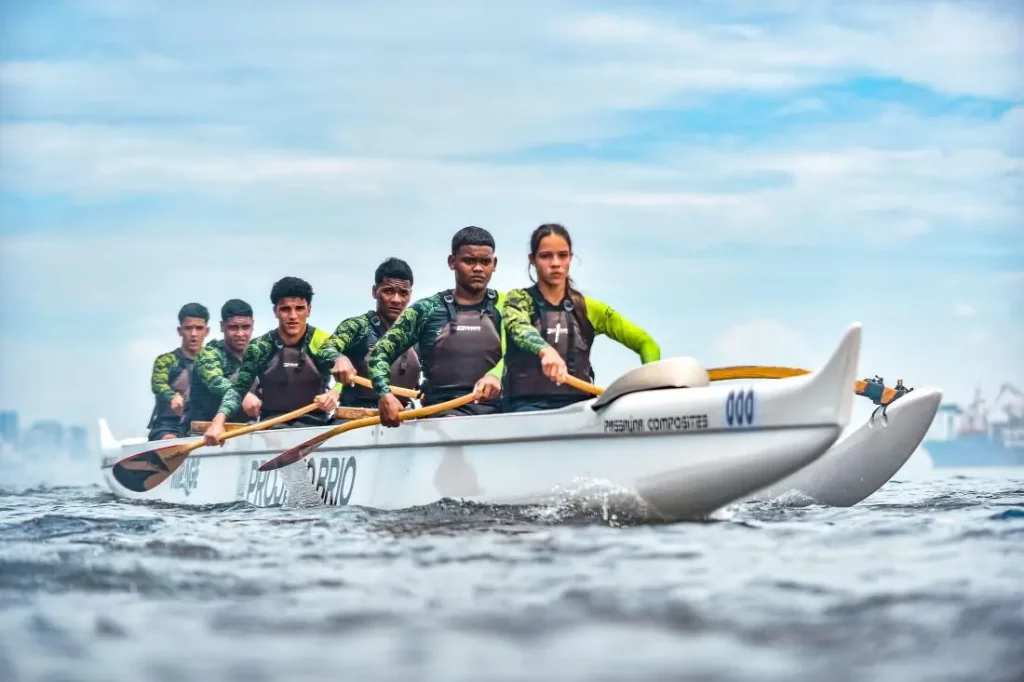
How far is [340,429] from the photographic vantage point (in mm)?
11805

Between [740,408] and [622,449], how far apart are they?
103cm

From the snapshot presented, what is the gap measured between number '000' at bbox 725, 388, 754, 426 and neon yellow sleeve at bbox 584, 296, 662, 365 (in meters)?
2.41

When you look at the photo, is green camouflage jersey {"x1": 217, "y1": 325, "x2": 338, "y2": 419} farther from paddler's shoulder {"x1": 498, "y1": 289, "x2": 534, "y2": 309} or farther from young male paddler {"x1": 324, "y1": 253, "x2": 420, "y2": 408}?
paddler's shoulder {"x1": 498, "y1": 289, "x2": 534, "y2": 309}

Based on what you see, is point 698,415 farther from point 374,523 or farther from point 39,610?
point 39,610

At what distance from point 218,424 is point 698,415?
6397 mm

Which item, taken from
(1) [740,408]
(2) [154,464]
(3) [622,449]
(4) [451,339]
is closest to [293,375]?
(4) [451,339]

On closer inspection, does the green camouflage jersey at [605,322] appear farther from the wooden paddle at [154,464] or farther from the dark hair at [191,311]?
the dark hair at [191,311]

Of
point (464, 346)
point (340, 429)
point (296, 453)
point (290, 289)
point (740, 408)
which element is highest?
point (290, 289)

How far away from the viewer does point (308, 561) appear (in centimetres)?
771

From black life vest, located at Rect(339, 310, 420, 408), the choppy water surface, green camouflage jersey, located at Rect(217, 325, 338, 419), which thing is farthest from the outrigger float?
black life vest, located at Rect(339, 310, 420, 408)

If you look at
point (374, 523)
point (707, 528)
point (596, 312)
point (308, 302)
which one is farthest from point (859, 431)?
point (308, 302)

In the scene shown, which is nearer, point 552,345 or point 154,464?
point 552,345

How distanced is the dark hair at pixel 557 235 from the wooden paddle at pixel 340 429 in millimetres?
1120

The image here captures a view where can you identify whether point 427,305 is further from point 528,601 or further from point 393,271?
point 528,601
